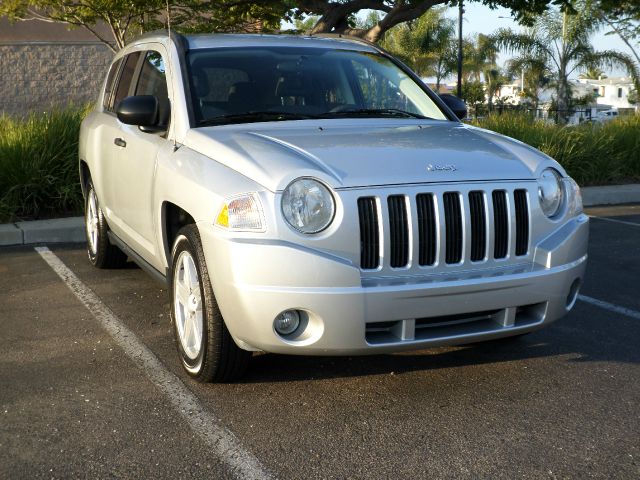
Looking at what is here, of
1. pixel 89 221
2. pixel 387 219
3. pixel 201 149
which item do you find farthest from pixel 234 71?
pixel 89 221

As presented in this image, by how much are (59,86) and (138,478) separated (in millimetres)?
25216

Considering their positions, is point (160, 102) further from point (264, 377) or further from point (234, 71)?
point (264, 377)

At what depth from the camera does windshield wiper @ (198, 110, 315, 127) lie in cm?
487

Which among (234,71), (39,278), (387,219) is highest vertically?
(234,71)

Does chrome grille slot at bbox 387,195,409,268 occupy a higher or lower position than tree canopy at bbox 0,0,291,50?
lower

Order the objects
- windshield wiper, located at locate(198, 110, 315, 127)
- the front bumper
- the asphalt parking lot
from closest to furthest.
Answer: the asphalt parking lot < the front bumper < windshield wiper, located at locate(198, 110, 315, 127)

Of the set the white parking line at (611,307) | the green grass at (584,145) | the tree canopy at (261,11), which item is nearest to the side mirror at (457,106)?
the white parking line at (611,307)

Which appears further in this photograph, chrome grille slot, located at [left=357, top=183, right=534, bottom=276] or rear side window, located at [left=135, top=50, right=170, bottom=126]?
rear side window, located at [left=135, top=50, right=170, bottom=126]

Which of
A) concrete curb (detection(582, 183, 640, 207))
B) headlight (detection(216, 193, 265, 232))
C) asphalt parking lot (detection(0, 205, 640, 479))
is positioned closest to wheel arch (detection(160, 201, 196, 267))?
asphalt parking lot (detection(0, 205, 640, 479))

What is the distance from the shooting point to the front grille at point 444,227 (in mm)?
3883

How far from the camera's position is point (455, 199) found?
4.07 meters

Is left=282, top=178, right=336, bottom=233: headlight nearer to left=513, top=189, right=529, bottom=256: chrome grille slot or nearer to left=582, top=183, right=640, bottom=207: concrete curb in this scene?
left=513, top=189, right=529, bottom=256: chrome grille slot

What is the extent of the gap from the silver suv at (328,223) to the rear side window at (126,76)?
3.43 feet

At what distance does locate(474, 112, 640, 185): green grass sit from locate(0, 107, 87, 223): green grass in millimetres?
7036
